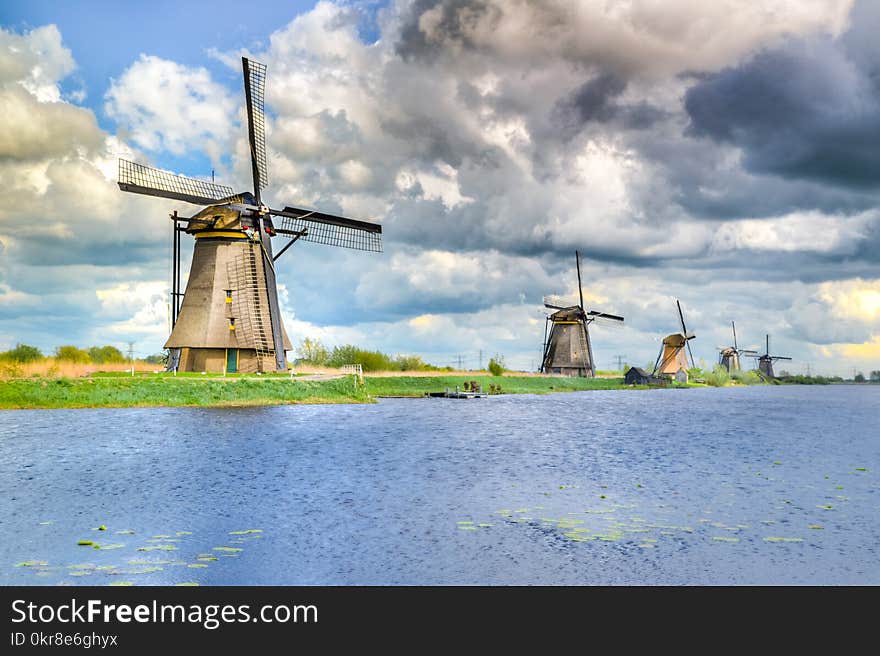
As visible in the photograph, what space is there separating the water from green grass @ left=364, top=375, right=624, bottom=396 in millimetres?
28952

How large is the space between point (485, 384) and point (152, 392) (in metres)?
40.3

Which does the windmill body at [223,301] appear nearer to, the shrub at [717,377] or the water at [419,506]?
the water at [419,506]

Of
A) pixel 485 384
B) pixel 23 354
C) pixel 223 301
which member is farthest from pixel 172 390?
pixel 485 384

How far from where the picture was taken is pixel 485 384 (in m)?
73.0

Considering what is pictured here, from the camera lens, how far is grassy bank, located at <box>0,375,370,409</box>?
1414 inches

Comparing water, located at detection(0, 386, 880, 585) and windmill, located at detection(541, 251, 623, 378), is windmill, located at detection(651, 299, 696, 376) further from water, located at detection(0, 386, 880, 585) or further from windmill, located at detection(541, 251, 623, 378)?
water, located at detection(0, 386, 880, 585)

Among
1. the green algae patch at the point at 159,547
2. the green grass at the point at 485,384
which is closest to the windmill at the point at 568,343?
the green grass at the point at 485,384

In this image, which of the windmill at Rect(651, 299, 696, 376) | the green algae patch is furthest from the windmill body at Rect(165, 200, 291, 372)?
the windmill at Rect(651, 299, 696, 376)

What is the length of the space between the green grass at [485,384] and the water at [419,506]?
2895 centimetres

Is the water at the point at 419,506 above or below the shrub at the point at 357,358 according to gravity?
below

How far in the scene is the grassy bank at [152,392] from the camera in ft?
118

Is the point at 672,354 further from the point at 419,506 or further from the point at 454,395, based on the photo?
the point at 419,506
